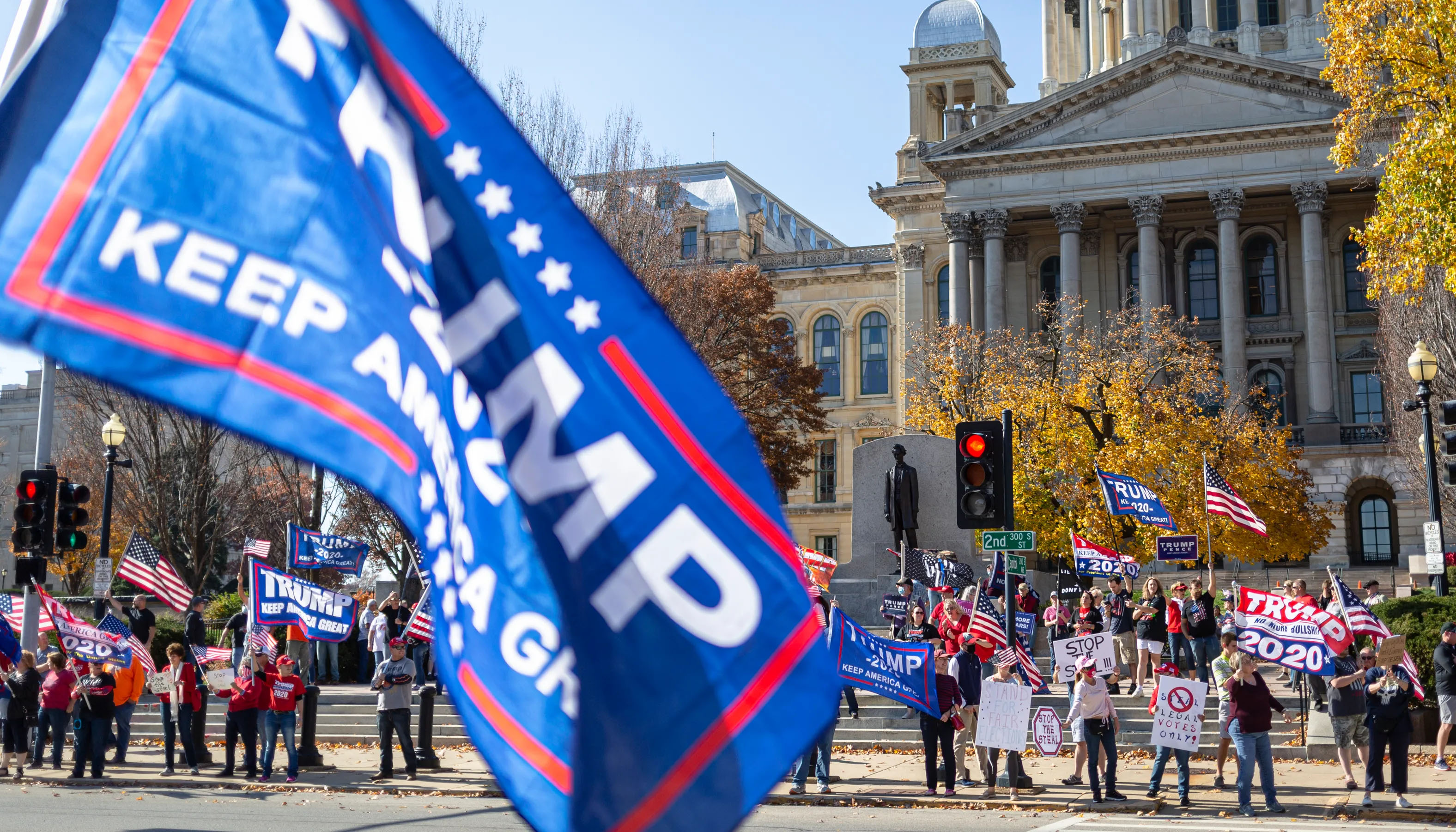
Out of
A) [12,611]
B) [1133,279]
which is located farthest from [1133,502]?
[1133,279]

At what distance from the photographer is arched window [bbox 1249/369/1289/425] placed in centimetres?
6122

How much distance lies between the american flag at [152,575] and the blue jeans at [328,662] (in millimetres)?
6268

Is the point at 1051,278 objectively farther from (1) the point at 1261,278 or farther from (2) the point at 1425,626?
(2) the point at 1425,626

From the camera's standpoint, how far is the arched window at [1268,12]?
76.6 metres

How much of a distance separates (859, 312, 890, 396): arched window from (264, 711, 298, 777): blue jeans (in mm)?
65596

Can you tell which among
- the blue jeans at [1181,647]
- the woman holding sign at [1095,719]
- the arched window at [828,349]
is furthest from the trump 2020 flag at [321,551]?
the arched window at [828,349]

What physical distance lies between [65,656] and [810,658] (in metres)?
20.8

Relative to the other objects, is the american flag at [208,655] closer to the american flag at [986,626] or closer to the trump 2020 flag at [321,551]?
the trump 2020 flag at [321,551]

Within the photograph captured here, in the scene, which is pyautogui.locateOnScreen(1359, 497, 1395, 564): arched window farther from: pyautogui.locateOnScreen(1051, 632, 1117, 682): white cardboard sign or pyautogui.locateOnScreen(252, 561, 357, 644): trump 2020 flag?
pyautogui.locateOnScreen(252, 561, 357, 644): trump 2020 flag

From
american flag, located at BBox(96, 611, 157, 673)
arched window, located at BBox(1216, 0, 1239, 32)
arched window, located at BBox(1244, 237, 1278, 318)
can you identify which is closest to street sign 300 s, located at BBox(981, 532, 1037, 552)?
american flag, located at BBox(96, 611, 157, 673)

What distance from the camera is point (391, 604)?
25797 mm

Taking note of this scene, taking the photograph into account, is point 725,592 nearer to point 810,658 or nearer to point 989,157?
point 810,658

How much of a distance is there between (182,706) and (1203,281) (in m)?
55.9

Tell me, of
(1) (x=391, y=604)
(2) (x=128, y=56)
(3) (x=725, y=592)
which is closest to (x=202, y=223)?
(2) (x=128, y=56)
